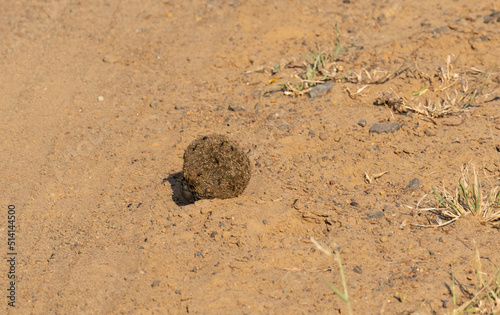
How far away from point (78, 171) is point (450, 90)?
12.4ft

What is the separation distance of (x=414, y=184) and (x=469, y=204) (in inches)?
21.5

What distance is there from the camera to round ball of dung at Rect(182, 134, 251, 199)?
13.3 feet

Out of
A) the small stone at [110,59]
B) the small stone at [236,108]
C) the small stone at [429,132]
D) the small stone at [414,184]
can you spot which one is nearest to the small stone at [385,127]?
the small stone at [429,132]

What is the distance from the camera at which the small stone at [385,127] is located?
4852 mm

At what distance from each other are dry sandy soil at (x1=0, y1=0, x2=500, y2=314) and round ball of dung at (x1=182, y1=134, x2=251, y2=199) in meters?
0.13

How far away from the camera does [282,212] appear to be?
4.03 m

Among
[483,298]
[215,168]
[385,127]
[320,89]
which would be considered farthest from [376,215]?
[320,89]

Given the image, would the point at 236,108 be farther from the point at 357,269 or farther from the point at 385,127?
the point at 357,269

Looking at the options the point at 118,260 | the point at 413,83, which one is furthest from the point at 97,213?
the point at 413,83

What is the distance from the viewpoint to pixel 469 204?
3822 mm

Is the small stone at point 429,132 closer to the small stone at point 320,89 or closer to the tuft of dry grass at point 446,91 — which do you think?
the tuft of dry grass at point 446,91

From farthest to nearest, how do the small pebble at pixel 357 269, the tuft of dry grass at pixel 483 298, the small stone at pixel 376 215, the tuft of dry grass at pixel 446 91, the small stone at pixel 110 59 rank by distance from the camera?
the small stone at pixel 110 59, the tuft of dry grass at pixel 446 91, the small stone at pixel 376 215, the small pebble at pixel 357 269, the tuft of dry grass at pixel 483 298

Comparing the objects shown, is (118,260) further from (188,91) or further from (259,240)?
(188,91)

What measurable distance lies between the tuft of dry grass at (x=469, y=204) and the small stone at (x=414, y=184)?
0.87 ft
